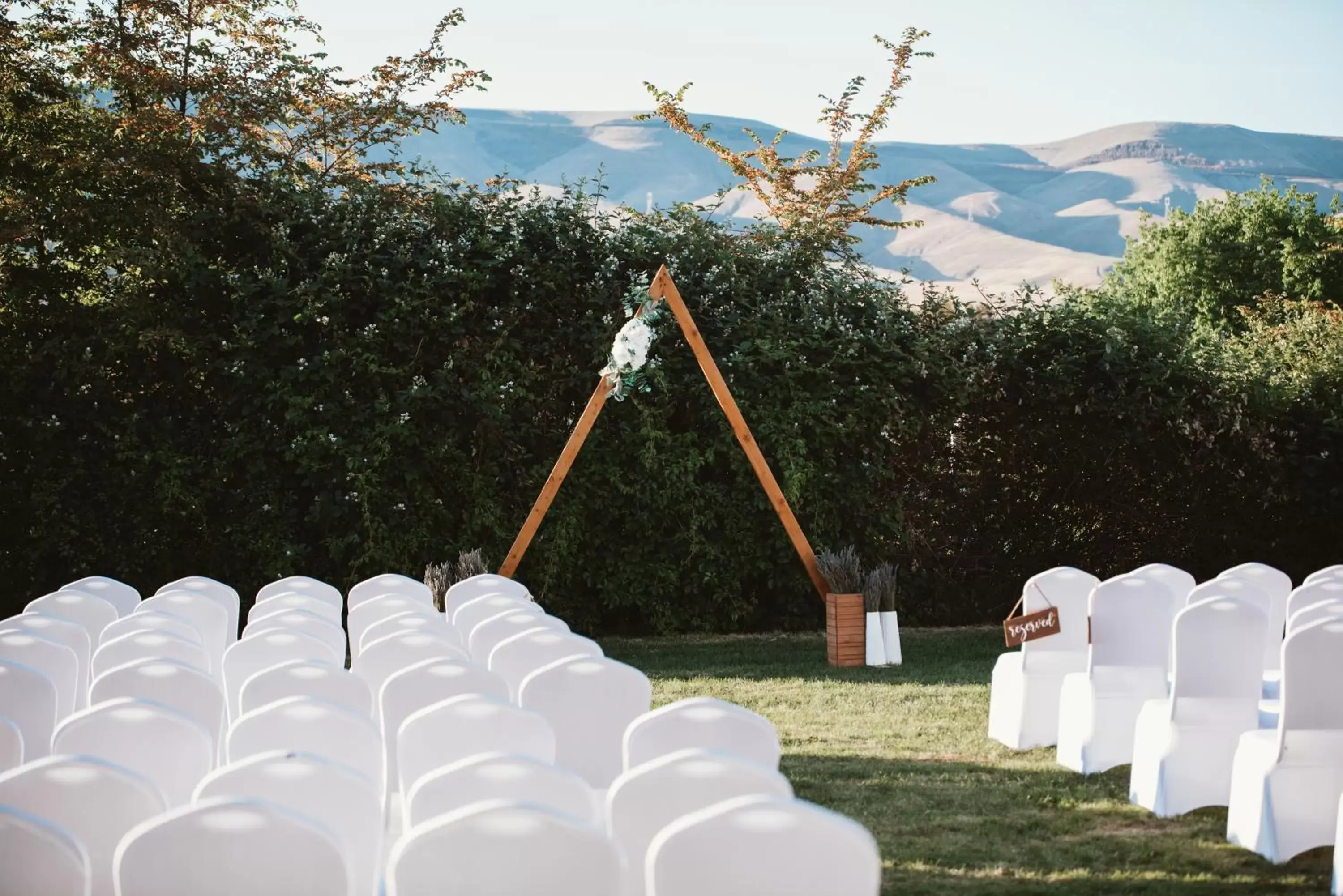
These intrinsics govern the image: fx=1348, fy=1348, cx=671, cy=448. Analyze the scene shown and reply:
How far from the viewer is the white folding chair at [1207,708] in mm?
5172

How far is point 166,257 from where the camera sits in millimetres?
9797

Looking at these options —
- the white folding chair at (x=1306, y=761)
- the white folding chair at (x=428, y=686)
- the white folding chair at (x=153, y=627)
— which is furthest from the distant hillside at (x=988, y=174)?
the white folding chair at (x=428, y=686)

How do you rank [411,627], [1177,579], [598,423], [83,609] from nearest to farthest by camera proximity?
[411,627] < [83,609] < [1177,579] < [598,423]

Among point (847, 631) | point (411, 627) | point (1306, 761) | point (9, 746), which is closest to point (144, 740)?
point (9, 746)

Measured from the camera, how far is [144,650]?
14.7 ft

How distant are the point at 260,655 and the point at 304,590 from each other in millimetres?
2342

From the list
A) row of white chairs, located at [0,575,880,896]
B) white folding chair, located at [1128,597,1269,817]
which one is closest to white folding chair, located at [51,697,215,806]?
row of white chairs, located at [0,575,880,896]

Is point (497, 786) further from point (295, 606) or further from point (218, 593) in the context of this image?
point (218, 593)

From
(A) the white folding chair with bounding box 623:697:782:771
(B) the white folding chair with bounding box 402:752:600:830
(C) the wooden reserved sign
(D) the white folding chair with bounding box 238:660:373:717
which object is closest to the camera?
(B) the white folding chair with bounding box 402:752:600:830

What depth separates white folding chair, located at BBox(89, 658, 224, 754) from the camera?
3727 millimetres

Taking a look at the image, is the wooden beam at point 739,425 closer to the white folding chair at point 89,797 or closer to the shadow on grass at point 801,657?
the shadow on grass at point 801,657

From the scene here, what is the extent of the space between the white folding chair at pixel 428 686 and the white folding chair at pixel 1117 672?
3.25 m

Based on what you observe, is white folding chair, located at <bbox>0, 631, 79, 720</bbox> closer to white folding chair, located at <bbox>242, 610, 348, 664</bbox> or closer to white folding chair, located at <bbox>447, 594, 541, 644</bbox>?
white folding chair, located at <bbox>242, 610, 348, 664</bbox>

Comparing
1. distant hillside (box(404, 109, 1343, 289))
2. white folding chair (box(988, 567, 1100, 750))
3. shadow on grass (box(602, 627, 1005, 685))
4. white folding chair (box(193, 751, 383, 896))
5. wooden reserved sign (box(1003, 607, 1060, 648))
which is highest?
distant hillside (box(404, 109, 1343, 289))
